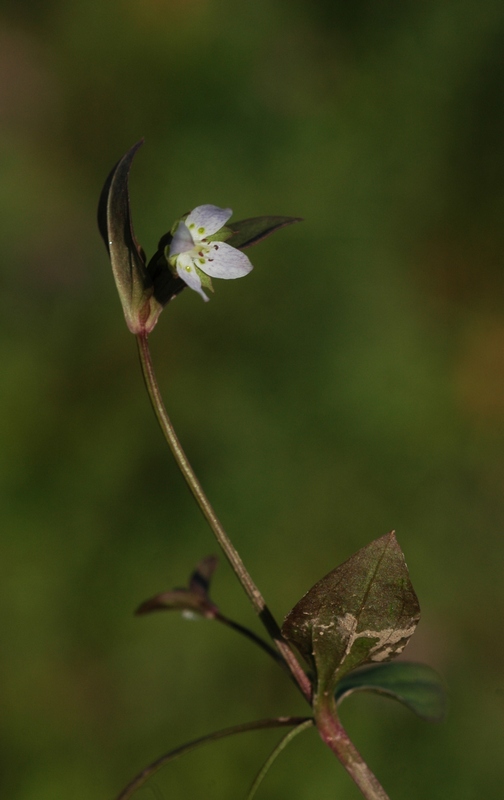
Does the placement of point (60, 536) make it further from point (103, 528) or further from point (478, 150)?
point (478, 150)

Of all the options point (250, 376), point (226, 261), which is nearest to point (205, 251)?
point (226, 261)

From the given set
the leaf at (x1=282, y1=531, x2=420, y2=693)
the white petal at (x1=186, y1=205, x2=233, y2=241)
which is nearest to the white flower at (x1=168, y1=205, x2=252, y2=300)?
the white petal at (x1=186, y1=205, x2=233, y2=241)

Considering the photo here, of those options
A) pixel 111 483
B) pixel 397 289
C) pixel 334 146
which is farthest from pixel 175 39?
pixel 111 483

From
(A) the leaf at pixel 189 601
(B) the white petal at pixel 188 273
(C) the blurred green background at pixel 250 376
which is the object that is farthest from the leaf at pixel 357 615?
(C) the blurred green background at pixel 250 376

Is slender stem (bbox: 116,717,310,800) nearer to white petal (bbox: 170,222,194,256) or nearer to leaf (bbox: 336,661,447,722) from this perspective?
leaf (bbox: 336,661,447,722)

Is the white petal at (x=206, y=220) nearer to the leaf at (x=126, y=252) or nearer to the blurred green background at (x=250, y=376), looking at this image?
the leaf at (x=126, y=252)

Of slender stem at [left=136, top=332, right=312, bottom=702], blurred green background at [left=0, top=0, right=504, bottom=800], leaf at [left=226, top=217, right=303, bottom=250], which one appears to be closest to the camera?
slender stem at [left=136, top=332, right=312, bottom=702]
